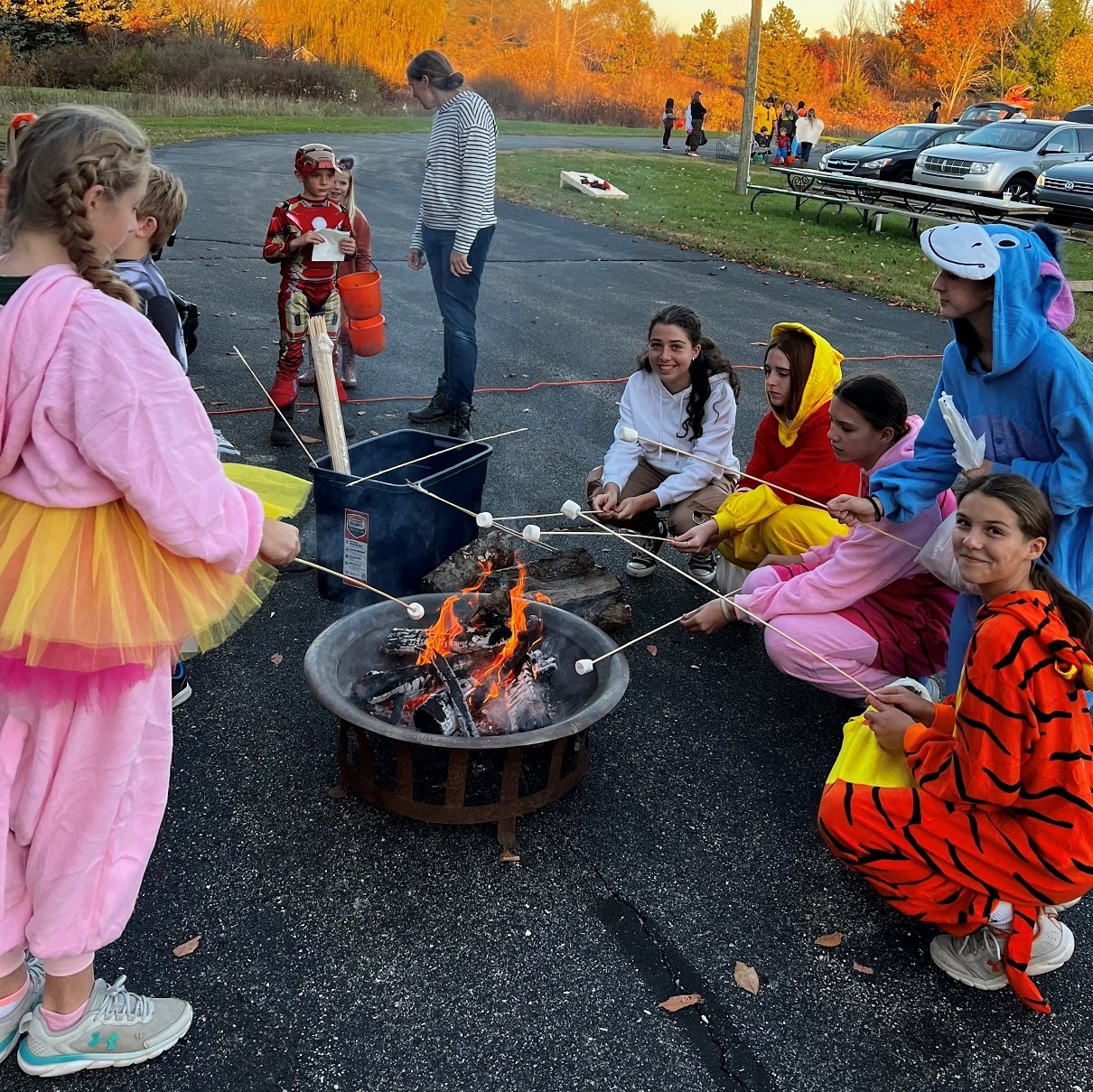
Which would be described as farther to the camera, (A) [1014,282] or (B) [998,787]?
(A) [1014,282]

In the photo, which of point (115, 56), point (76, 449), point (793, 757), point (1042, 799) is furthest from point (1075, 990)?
point (115, 56)

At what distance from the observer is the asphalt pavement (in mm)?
2270

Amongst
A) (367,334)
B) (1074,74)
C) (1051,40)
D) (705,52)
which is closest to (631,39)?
(705,52)

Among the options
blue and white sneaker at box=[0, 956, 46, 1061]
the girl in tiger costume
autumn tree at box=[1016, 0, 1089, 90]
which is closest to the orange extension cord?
blue and white sneaker at box=[0, 956, 46, 1061]

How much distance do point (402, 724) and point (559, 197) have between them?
55.8 feet

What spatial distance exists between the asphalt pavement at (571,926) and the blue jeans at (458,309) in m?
2.23

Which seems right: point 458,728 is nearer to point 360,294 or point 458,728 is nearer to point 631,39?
point 360,294

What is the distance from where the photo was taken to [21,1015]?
214cm

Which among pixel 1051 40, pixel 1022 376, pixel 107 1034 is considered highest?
pixel 1051 40

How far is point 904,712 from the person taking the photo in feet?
9.12

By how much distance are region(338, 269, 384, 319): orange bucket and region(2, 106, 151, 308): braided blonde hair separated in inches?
161

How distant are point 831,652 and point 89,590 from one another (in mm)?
2652

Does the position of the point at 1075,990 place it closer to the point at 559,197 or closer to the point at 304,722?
the point at 304,722

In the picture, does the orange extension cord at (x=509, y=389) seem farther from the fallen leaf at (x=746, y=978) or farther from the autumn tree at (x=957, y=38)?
the autumn tree at (x=957, y=38)
